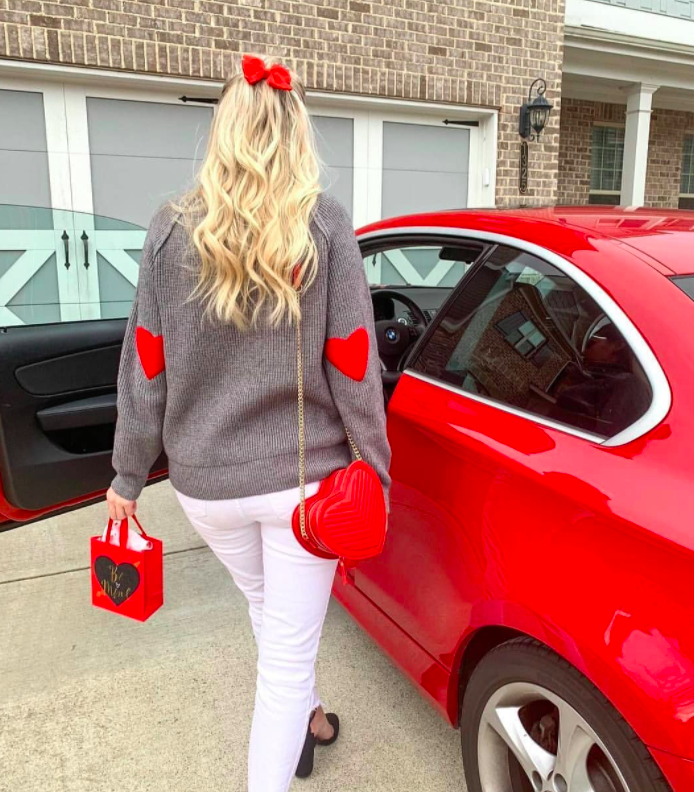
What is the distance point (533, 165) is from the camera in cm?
805

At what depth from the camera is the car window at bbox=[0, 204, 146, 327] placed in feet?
7.93

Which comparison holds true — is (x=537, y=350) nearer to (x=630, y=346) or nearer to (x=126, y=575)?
(x=630, y=346)

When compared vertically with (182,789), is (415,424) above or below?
above

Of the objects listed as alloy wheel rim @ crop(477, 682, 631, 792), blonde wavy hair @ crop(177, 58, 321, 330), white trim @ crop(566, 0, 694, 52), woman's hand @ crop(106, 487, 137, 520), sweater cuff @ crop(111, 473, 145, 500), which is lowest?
alloy wheel rim @ crop(477, 682, 631, 792)

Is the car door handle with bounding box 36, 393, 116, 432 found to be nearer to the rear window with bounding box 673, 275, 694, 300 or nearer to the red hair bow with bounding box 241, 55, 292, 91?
the red hair bow with bounding box 241, 55, 292, 91

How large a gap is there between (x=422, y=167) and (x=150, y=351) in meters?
6.86

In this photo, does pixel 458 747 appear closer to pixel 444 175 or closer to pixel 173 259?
pixel 173 259

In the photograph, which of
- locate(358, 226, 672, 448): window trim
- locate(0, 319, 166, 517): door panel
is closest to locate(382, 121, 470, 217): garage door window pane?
locate(0, 319, 166, 517): door panel

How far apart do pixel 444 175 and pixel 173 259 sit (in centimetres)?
706

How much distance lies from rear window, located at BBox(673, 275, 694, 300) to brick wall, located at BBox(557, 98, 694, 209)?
954cm

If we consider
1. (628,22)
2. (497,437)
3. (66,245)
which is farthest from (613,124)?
(497,437)

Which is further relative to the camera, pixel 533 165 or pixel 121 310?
pixel 533 165

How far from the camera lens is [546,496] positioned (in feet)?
4.73

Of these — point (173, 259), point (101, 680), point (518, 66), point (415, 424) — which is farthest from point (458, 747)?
point (518, 66)
